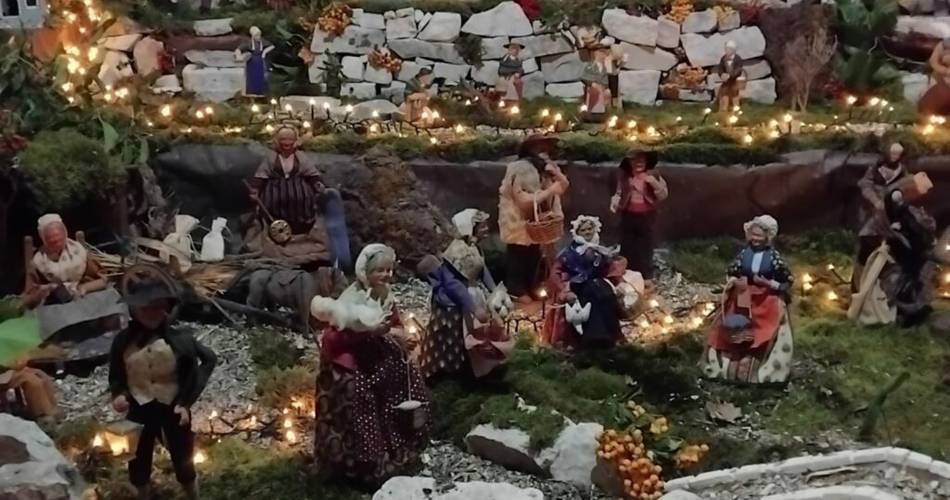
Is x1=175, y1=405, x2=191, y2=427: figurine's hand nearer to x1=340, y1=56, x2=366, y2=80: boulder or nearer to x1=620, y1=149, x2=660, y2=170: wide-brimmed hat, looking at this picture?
x1=620, y1=149, x2=660, y2=170: wide-brimmed hat

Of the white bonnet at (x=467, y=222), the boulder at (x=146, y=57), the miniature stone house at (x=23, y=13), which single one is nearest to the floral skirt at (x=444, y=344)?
the white bonnet at (x=467, y=222)

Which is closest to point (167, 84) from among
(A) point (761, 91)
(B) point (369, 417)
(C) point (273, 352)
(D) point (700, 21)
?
(C) point (273, 352)

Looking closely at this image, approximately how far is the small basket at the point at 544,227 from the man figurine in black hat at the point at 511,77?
2.72m

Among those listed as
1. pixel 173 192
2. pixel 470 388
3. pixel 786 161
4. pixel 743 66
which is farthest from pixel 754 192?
pixel 173 192

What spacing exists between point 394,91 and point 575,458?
18.5 feet

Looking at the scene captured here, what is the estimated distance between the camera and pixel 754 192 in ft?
29.2

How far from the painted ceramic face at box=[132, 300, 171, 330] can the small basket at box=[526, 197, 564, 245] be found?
10.5 ft

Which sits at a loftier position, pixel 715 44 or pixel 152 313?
pixel 715 44

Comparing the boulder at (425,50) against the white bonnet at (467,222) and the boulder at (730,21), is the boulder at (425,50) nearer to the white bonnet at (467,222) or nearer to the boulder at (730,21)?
the boulder at (730,21)

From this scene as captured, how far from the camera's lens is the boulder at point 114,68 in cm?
947

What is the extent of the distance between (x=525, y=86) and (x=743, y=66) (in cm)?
207

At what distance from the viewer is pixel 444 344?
6070 mm

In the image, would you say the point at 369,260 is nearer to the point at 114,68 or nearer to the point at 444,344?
the point at 444,344

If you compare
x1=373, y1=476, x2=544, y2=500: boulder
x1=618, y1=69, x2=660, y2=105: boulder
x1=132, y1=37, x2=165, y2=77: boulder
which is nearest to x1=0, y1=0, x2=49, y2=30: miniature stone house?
x1=132, y1=37, x2=165, y2=77: boulder
